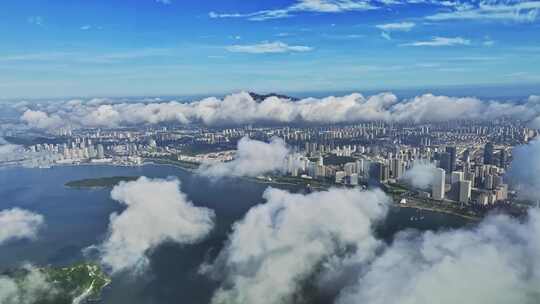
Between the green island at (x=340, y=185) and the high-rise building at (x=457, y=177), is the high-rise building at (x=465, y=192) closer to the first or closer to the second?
the green island at (x=340, y=185)

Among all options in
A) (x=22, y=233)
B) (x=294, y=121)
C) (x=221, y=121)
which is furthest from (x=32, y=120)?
(x=22, y=233)

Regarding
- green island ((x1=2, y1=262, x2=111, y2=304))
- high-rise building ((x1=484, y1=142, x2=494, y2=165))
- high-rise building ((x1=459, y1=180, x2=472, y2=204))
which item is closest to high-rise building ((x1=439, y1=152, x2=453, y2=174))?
high-rise building ((x1=484, y1=142, x2=494, y2=165))

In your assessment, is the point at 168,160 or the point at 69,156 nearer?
the point at 168,160

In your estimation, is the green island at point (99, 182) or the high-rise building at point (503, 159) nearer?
the high-rise building at point (503, 159)

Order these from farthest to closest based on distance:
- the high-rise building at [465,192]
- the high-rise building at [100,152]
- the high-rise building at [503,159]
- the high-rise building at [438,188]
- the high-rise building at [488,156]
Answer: the high-rise building at [100,152]
the high-rise building at [488,156]
the high-rise building at [503,159]
the high-rise building at [438,188]
the high-rise building at [465,192]

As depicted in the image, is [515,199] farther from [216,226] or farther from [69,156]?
[69,156]

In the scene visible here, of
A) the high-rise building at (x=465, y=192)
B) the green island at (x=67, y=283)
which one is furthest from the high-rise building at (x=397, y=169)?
the green island at (x=67, y=283)

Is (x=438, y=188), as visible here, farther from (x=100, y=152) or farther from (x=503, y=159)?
(x=100, y=152)

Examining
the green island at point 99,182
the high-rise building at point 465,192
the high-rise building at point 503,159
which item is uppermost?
the high-rise building at point 503,159
